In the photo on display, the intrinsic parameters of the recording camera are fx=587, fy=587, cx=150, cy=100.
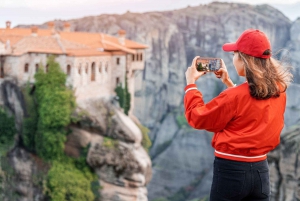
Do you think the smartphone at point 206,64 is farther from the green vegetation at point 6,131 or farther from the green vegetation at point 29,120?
the green vegetation at point 6,131

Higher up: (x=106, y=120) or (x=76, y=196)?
(x=106, y=120)

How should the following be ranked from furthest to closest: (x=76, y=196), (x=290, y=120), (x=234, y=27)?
(x=234, y=27) < (x=290, y=120) < (x=76, y=196)

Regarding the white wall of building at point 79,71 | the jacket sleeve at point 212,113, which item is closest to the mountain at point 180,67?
the white wall of building at point 79,71

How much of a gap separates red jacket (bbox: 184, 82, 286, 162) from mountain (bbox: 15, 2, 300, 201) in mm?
42120

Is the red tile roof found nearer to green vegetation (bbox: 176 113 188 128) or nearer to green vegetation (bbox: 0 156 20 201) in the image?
green vegetation (bbox: 0 156 20 201)

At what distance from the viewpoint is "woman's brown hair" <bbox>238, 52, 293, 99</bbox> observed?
402 centimetres

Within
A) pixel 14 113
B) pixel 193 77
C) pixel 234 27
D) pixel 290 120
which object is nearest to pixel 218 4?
pixel 234 27

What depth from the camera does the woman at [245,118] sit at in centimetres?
405

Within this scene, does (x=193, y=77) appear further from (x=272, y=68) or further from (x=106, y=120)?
(x=106, y=120)

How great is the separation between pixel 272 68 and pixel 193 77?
22.6 inches

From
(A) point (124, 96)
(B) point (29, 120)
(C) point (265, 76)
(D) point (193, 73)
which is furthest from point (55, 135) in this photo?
(C) point (265, 76)

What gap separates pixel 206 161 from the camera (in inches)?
2068

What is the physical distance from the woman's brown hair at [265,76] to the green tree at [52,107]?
78.5ft

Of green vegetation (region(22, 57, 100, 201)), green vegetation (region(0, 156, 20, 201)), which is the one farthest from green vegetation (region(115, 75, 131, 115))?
green vegetation (region(0, 156, 20, 201))
